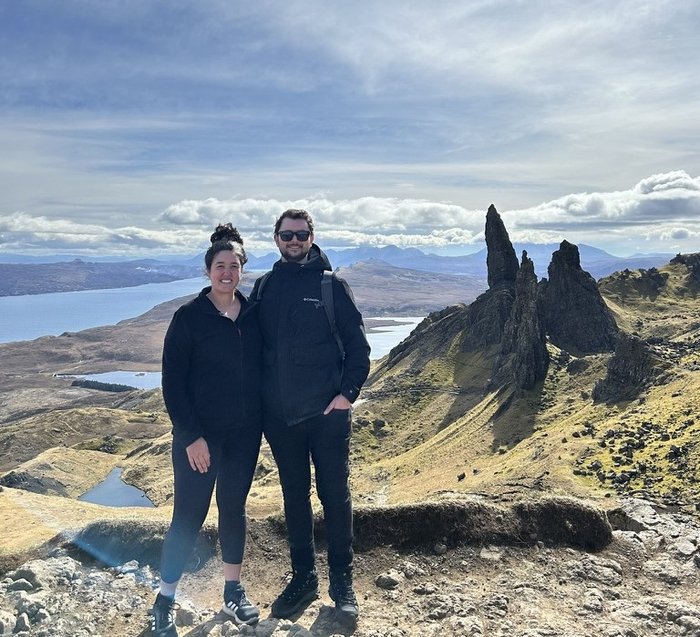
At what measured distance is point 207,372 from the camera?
398 inches

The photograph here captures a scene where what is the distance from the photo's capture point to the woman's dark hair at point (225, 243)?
10.2 metres

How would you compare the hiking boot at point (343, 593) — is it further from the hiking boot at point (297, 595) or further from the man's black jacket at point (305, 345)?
the man's black jacket at point (305, 345)

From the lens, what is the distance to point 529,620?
1091cm

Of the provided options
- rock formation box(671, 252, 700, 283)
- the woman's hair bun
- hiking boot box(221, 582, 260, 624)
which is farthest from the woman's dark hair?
rock formation box(671, 252, 700, 283)

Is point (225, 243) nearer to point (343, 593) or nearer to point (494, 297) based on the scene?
point (343, 593)

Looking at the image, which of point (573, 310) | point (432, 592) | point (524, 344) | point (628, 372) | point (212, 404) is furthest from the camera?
point (573, 310)

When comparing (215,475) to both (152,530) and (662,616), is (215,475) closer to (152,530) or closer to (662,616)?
(152,530)

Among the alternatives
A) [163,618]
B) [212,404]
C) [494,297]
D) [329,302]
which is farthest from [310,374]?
[494,297]

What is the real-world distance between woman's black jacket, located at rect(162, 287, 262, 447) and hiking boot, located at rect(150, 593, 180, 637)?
3231 mm

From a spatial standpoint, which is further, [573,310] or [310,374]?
[573,310]

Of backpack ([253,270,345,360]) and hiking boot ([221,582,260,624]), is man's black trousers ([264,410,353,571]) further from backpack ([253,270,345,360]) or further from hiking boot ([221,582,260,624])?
backpack ([253,270,345,360])

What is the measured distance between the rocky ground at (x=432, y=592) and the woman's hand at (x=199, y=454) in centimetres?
308

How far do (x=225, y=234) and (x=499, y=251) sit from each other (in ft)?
534

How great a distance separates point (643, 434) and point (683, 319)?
117091 millimetres
